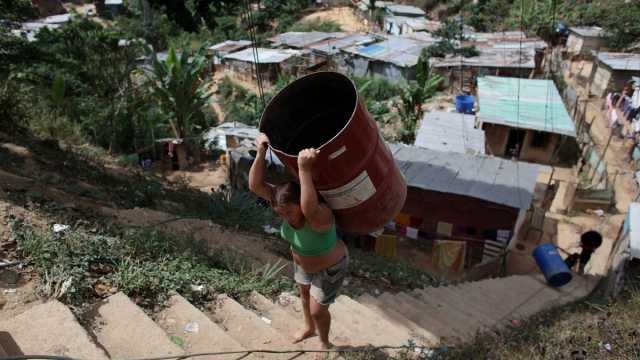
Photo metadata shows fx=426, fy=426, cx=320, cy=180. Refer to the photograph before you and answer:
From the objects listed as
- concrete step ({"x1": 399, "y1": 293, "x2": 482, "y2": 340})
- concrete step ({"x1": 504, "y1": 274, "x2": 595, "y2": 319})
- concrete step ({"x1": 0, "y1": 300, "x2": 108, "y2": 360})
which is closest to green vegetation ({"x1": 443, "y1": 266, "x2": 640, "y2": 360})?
concrete step ({"x1": 399, "y1": 293, "x2": 482, "y2": 340})

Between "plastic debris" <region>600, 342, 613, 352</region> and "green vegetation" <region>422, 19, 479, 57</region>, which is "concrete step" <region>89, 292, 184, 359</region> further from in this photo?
"green vegetation" <region>422, 19, 479, 57</region>

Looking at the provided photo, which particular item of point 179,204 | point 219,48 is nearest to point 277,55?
point 219,48

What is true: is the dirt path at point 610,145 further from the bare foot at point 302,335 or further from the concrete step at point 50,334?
the concrete step at point 50,334

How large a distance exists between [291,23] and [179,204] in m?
37.9

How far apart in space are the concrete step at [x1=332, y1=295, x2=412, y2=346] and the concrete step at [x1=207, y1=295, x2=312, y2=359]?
0.76 meters

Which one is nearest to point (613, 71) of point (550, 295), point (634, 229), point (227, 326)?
point (634, 229)

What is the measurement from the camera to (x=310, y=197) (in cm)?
229

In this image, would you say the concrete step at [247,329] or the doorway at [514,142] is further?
the doorway at [514,142]

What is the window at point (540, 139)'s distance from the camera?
1478 cm

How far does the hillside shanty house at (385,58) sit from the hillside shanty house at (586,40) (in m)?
8.56

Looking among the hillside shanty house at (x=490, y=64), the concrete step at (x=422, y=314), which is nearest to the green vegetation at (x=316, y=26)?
the hillside shanty house at (x=490, y=64)

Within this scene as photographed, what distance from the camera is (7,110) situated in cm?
709

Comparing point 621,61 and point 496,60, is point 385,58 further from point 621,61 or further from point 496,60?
point 621,61

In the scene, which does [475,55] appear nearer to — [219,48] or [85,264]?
[219,48]
